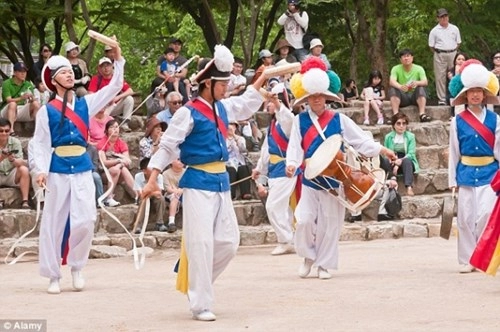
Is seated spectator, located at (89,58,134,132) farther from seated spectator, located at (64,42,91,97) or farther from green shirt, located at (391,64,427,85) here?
green shirt, located at (391,64,427,85)

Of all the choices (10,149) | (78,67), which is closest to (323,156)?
(10,149)

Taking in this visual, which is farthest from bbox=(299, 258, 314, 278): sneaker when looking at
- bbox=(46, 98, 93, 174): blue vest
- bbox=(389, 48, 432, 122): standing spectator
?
bbox=(389, 48, 432, 122): standing spectator

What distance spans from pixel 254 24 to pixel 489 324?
18408 mm

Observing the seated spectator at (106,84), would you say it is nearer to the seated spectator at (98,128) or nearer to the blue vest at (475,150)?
the seated spectator at (98,128)

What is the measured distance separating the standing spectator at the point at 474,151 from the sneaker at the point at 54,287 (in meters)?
4.00

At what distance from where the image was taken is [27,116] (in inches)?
801

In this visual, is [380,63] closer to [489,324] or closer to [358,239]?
[358,239]

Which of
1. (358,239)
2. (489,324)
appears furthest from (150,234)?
(489,324)

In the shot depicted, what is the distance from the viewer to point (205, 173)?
34.2 feet

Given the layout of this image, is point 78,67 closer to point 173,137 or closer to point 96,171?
point 96,171

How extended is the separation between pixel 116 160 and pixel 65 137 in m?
5.95

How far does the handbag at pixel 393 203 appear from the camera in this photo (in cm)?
1922

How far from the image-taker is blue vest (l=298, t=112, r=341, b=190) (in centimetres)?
1305

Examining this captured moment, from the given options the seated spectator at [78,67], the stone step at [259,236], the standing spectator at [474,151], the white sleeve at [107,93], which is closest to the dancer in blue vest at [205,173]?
the white sleeve at [107,93]
